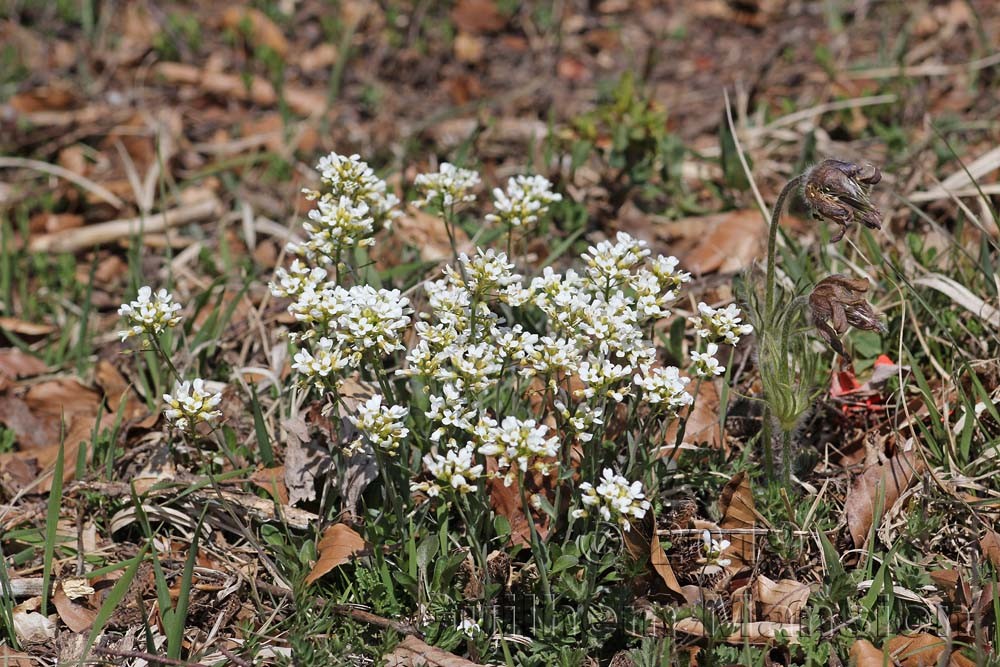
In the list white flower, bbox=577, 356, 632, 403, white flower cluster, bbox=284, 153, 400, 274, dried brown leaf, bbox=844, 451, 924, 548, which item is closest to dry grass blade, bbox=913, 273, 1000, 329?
dried brown leaf, bbox=844, 451, 924, 548

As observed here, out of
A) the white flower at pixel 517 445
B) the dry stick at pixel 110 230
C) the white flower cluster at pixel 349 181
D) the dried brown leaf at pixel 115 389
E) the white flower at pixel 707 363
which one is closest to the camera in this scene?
the white flower at pixel 517 445

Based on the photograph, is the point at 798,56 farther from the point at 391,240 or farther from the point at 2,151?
the point at 2,151

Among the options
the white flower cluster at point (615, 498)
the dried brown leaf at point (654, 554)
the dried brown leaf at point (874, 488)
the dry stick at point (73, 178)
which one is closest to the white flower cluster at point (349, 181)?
the white flower cluster at point (615, 498)

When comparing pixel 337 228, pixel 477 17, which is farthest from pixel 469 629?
pixel 477 17

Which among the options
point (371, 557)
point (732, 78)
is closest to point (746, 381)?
point (371, 557)

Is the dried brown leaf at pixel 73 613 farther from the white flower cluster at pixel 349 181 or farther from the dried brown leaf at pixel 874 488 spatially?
the dried brown leaf at pixel 874 488

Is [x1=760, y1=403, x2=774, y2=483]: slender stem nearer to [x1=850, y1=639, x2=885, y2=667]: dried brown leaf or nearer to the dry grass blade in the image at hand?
[x1=850, y1=639, x2=885, y2=667]: dried brown leaf

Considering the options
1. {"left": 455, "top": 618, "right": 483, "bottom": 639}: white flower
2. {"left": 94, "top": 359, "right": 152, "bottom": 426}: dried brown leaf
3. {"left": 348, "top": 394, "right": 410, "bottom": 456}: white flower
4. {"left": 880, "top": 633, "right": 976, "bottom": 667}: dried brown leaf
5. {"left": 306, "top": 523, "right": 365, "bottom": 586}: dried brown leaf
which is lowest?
{"left": 94, "top": 359, "right": 152, "bottom": 426}: dried brown leaf
